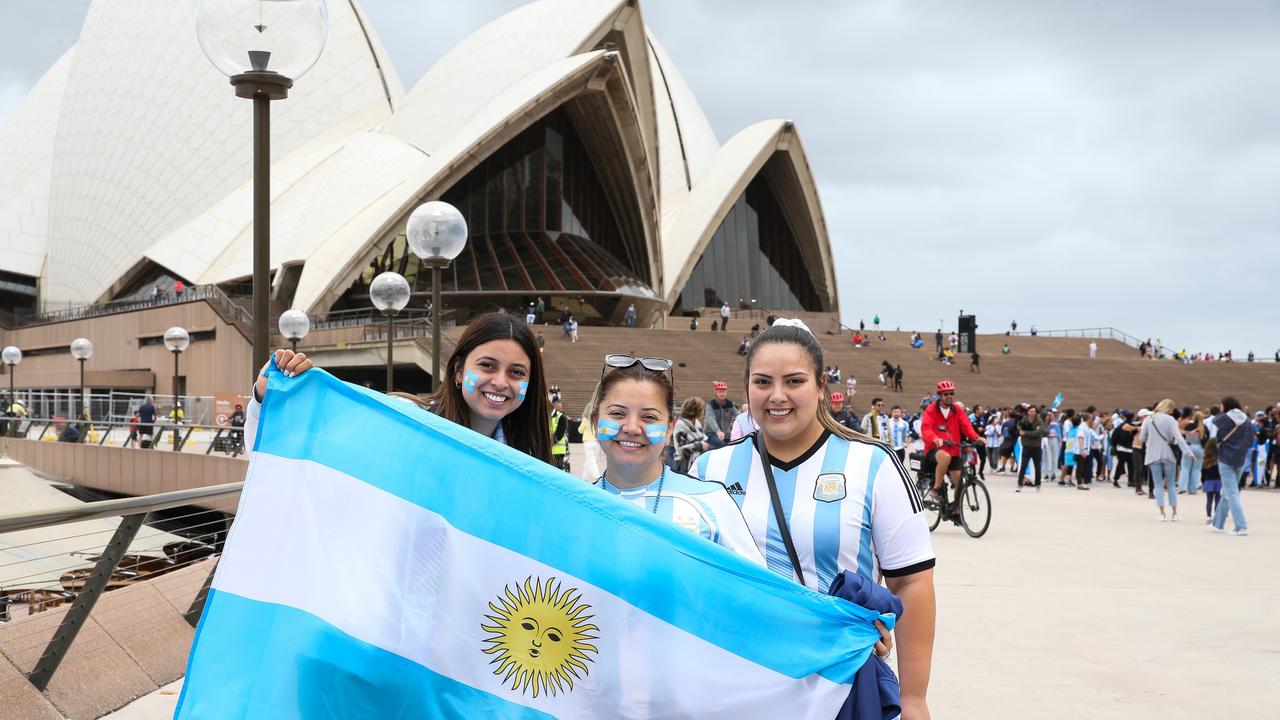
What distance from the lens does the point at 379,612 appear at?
216 cm

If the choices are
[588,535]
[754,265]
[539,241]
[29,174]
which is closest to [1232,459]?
[588,535]

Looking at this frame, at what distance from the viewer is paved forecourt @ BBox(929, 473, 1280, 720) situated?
13.6ft

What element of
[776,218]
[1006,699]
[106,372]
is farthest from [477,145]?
[1006,699]

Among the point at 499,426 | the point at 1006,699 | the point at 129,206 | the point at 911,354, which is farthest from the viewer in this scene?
the point at 129,206

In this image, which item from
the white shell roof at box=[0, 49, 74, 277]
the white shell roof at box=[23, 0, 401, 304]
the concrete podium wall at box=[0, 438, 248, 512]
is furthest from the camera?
the white shell roof at box=[0, 49, 74, 277]

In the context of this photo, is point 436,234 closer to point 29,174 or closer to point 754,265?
point 754,265

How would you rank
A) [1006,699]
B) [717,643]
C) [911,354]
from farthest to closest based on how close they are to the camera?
[911,354], [1006,699], [717,643]

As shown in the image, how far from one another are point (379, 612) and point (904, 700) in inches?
43.1

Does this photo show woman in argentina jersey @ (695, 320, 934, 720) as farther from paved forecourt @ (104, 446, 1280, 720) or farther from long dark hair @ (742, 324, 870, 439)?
paved forecourt @ (104, 446, 1280, 720)

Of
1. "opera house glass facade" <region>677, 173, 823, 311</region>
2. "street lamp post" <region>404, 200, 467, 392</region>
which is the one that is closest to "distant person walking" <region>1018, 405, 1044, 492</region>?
"street lamp post" <region>404, 200, 467, 392</region>

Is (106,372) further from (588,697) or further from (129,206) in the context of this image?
(588,697)

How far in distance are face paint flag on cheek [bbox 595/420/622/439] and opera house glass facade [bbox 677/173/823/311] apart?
148ft

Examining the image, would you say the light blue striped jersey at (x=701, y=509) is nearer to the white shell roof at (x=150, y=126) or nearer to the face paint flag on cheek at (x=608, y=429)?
the face paint flag on cheek at (x=608, y=429)

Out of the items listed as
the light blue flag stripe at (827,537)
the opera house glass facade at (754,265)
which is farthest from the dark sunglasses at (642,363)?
the opera house glass facade at (754,265)
